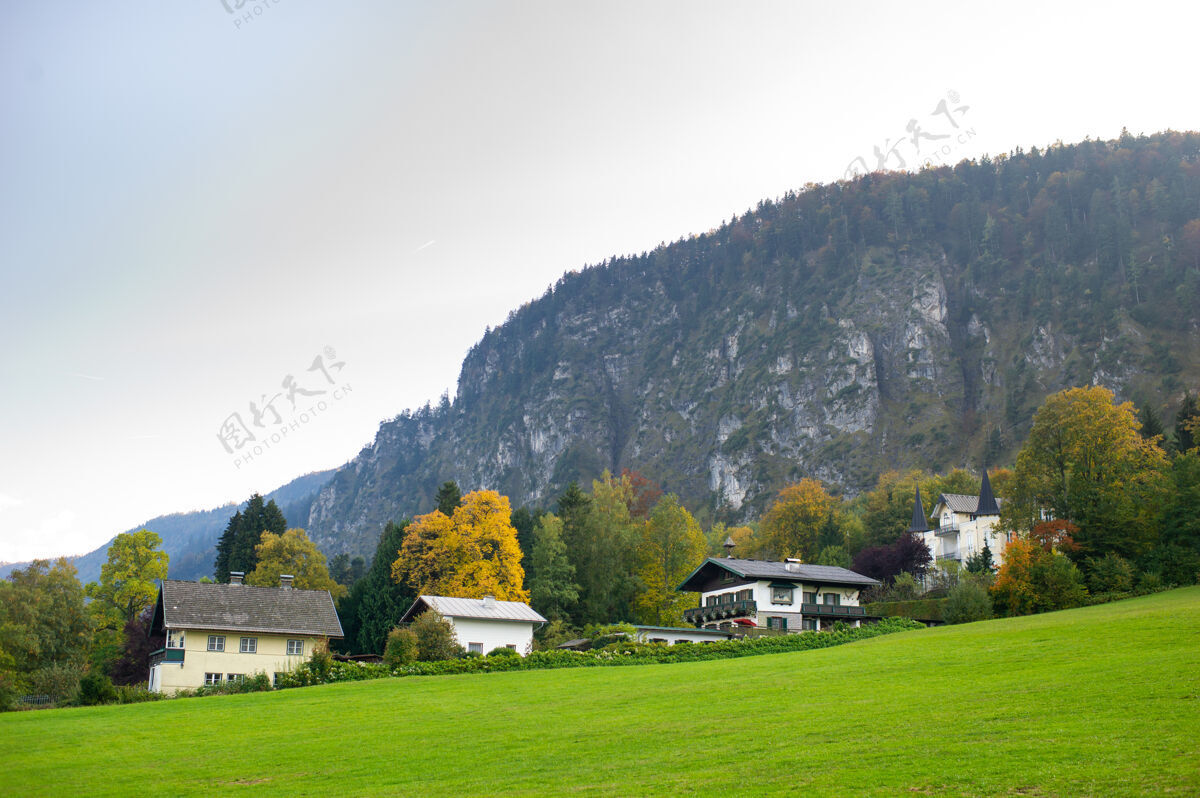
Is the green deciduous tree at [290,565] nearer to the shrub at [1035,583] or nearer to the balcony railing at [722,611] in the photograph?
the balcony railing at [722,611]

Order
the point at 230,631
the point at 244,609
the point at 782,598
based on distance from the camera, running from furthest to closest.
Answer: the point at 782,598 < the point at 244,609 < the point at 230,631

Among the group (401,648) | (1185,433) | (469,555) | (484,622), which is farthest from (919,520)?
(401,648)

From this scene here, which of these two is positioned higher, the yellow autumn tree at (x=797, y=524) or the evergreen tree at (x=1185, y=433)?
the evergreen tree at (x=1185, y=433)

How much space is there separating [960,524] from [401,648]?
71.2 m

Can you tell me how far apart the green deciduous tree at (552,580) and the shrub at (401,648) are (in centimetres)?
2394

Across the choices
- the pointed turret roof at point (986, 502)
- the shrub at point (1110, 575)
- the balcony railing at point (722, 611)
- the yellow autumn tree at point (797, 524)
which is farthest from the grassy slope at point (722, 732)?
the yellow autumn tree at point (797, 524)

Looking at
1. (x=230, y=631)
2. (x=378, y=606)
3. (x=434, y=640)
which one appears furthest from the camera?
(x=378, y=606)

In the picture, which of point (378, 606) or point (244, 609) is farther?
point (378, 606)

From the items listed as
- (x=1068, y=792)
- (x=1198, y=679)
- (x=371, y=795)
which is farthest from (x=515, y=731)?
(x=1198, y=679)

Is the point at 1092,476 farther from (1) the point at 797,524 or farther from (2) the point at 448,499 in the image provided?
(2) the point at 448,499

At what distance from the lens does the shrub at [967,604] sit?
5343 centimetres

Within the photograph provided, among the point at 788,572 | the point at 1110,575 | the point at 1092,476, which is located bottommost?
the point at 1110,575

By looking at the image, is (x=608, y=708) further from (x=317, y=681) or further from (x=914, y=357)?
(x=914, y=357)

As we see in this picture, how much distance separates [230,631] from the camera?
51594 millimetres
